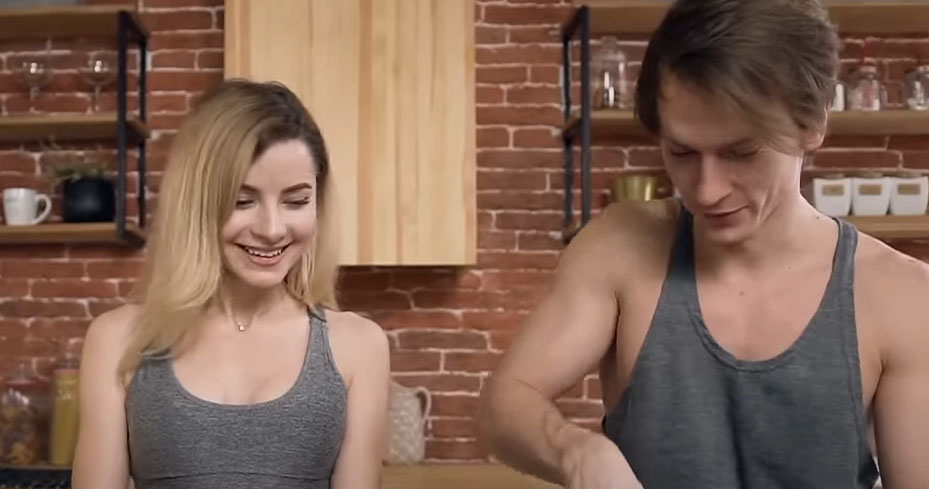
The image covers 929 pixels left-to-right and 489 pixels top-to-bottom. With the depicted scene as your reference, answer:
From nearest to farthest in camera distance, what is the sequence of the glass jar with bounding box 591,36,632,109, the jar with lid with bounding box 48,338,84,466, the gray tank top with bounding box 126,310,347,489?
the gray tank top with bounding box 126,310,347,489 < the jar with lid with bounding box 48,338,84,466 < the glass jar with bounding box 591,36,632,109

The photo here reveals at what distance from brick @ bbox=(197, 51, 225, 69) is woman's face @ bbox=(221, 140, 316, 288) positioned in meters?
1.62

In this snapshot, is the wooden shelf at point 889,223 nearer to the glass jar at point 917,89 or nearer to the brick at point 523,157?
the glass jar at point 917,89

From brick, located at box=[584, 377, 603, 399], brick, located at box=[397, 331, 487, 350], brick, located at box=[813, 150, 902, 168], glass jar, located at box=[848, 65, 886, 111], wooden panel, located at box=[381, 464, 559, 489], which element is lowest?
wooden panel, located at box=[381, 464, 559, 489]

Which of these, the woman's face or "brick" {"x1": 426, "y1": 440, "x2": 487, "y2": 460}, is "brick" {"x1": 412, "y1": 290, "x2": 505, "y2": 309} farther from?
the woman's face

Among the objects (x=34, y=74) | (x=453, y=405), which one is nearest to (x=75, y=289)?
(x=34, y=74)

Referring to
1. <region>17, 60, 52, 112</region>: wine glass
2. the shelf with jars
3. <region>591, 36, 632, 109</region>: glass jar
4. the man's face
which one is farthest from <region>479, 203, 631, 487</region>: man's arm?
<region>17, 60, 52, 112</region>: wine glass

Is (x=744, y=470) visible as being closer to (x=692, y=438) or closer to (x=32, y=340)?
(x=692, y=438)

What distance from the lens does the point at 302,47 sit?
266 centimetres

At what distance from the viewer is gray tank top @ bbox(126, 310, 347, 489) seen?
1.45 m

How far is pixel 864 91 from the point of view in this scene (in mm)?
2850

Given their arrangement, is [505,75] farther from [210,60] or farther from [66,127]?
[66,127]

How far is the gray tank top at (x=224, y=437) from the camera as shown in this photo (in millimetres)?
1447

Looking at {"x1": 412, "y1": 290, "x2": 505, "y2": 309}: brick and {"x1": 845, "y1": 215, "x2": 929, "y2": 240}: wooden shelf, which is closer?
{"x1": 845, "y1": 215, "x2": 929, "y2": 240}: wooden shelf

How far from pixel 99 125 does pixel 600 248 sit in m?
1.98
